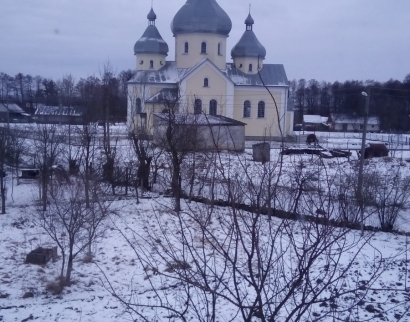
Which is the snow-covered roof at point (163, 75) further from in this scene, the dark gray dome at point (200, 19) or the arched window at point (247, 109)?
the arched window at point (247, 109)

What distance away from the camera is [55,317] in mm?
7113

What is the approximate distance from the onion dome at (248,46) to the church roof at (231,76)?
4.18 ft

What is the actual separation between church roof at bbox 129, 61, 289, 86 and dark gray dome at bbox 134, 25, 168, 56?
1317mm

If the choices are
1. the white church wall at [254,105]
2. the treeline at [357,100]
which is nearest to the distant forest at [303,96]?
the treeline at [357,100]

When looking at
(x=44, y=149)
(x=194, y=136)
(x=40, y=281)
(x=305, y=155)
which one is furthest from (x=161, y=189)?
(x=305, y=155)

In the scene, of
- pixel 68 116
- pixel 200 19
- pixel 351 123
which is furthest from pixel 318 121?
pixel 68 116

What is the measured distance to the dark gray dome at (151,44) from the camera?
116ft

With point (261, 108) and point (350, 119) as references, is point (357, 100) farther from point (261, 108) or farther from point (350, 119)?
point (261, 108)

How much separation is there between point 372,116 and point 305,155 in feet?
100

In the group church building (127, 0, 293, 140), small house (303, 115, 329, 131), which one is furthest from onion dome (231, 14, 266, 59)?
small house (303, 115, 329, 131)

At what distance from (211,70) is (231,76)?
2.99 meters

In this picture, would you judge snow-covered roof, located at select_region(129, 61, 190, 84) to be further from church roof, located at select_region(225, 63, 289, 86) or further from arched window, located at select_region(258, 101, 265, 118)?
arched window, located at select_region(258, 101, 265, 118)

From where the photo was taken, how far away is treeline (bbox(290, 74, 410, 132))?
4341 centimetres

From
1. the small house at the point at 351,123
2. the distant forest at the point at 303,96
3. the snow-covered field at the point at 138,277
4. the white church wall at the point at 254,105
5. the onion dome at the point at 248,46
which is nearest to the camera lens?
the snow-covered field at the point at 138,277
